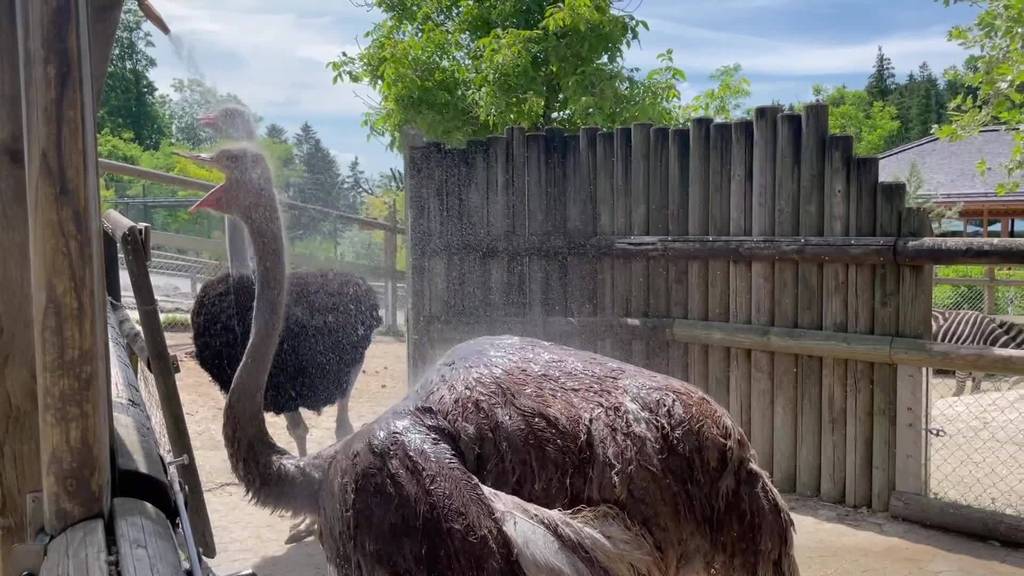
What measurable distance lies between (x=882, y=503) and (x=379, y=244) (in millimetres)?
6652

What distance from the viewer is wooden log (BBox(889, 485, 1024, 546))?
175 inches

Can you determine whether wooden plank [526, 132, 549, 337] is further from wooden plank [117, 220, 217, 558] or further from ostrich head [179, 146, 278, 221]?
wooden plank [117, 220, 217, 558]

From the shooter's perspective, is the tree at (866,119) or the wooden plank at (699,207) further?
the tree at (866,119)

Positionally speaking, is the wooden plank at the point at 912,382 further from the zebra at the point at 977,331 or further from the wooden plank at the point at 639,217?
the zebra at the point at 977,331

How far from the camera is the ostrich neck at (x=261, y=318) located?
2998mm

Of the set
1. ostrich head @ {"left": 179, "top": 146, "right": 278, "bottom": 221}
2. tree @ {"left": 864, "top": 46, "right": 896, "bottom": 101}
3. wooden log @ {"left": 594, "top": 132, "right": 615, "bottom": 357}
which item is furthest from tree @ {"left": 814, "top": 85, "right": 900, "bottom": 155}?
ostrich head @ {"left": 179, "top": 146, "right": 278, "bottom": 221}

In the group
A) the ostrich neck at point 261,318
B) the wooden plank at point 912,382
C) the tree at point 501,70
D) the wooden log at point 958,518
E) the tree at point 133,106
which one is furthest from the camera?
the tree at point 501,70

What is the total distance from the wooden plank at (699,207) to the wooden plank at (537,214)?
100 cm

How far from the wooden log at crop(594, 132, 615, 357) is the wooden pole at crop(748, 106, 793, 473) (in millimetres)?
927

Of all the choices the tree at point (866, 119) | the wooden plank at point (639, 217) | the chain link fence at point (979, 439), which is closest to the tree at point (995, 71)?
the chain link fence at point (979, 439)

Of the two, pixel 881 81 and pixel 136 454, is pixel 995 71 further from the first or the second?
pixel 881 81

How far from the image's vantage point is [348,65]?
9.67m

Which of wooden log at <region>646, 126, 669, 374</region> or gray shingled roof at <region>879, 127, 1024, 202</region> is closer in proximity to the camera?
wooden log at <region>646, 126, 669, 374</region>

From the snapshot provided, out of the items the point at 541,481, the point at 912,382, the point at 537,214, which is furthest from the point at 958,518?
the point at 541,481
